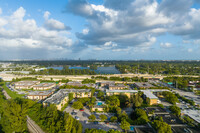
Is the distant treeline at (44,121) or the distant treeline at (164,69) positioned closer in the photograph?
the distant treeline at (44,121)

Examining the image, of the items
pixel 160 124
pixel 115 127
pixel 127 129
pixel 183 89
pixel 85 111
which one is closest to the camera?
pixel 160 124

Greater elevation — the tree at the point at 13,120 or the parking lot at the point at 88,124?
the tree at the point at 13,120

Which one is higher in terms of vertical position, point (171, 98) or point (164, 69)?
point (164, 69)

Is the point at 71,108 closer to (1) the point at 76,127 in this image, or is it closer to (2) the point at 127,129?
(1) the point at 76,127

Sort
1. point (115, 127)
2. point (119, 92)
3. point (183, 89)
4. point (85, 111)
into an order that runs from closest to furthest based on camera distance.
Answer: point (115, 127) < point (85, 111) < point (119, 92) < point (183, 89)

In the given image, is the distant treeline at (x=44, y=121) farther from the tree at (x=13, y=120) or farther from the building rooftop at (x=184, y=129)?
the building rooftop at (x=184, y=129)

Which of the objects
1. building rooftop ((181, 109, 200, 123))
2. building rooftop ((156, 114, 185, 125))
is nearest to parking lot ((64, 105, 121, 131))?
building rooftop ((156, 114, 185, 125))

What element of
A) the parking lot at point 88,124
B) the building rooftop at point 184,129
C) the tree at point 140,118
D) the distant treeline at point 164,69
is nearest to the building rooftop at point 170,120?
the building rooftop at point 184,129

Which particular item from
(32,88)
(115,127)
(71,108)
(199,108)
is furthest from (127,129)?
(32,88)

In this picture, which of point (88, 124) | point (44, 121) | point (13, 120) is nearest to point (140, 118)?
point (88, 124)

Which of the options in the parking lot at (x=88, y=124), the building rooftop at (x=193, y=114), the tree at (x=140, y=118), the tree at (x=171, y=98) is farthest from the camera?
the tree at (x=171, y=98)

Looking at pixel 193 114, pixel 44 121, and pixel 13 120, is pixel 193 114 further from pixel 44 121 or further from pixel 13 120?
pixel 13 120
